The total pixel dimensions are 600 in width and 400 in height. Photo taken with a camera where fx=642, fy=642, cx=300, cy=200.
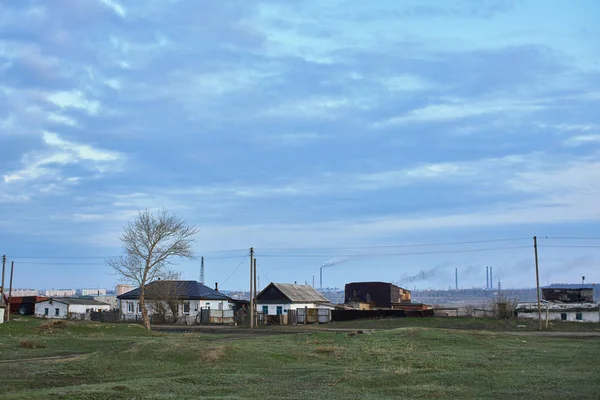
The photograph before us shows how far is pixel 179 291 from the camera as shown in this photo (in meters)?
83.9

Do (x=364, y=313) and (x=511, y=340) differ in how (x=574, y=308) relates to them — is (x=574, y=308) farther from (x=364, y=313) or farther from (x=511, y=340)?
(x=511, y=340)

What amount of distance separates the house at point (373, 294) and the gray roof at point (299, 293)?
954 centimetres

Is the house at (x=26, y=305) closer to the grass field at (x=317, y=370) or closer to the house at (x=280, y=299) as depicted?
the house at (x=280, y=299)

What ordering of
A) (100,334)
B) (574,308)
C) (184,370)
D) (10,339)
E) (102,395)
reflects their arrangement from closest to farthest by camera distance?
(102,395)
(184,370)
(10,339)
(100,334)
(574,308)

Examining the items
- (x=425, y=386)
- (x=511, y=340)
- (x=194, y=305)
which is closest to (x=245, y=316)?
(x=194, y=305)

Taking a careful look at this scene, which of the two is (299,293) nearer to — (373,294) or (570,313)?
(373,294)

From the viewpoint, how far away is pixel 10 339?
3831cm

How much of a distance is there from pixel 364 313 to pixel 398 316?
3.96 meters

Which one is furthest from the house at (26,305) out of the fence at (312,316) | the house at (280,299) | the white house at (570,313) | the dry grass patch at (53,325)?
the white house at (570,313)

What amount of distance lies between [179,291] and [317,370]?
63573 millimetres

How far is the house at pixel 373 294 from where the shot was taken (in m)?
Answer: 103

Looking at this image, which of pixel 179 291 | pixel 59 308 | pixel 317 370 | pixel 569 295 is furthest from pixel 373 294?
pixel 317 370

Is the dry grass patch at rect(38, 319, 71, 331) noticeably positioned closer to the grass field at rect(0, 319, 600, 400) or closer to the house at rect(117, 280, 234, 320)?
the grass field at rect(0, 319, 600, 400)

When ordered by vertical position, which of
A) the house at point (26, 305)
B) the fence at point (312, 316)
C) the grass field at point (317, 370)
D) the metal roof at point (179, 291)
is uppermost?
the metal roof at point (179, 291)
